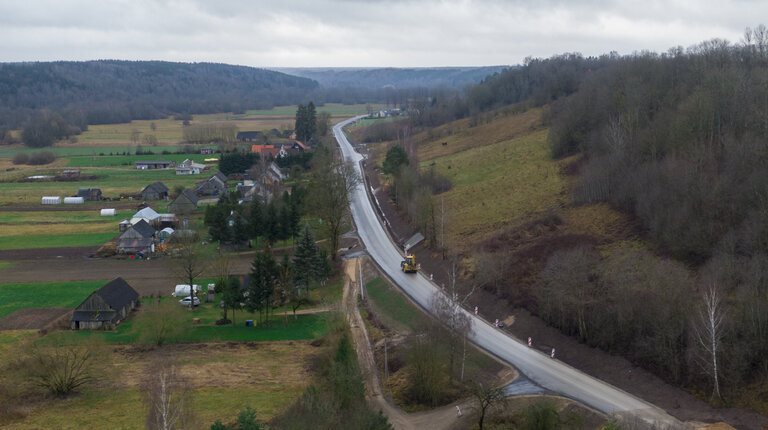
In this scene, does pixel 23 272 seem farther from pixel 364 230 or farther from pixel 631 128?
A: pixel 631 128

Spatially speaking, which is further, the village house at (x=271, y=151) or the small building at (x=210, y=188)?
the village house at (x=271, y=151)

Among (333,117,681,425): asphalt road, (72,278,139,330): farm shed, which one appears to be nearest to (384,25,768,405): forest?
(333,117,681,425): asphalt road

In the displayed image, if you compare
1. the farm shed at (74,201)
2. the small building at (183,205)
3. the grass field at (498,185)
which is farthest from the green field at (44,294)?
the farm shed at (74,201)

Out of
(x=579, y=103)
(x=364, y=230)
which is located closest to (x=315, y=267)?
(x=364, y=230)

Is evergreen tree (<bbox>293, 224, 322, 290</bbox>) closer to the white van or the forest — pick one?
the white van

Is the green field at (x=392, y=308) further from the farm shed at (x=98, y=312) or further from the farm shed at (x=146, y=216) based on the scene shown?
the farm shed at (x=146, y=216)

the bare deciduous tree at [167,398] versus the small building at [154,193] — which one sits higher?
the small building at [154,193]
